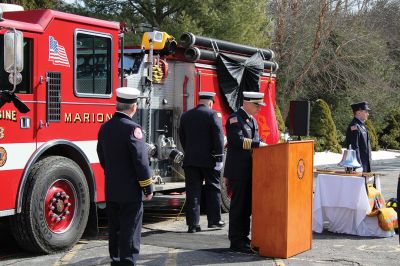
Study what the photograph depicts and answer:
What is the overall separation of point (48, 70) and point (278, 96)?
19596 millimetres

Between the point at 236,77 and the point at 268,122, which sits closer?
the point at 236,77

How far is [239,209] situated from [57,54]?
276 centimetres

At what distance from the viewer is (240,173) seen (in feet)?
24.8

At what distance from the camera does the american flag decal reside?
7345 millimetres

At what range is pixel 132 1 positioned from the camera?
64.8ft

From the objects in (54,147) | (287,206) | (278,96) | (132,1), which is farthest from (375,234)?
(278,96)

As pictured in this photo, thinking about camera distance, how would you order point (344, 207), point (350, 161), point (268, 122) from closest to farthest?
point (344, 207)
point (350, 161)
point (268, 122)

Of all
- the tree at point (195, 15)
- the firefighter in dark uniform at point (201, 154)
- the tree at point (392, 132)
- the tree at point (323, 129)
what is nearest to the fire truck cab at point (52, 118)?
the firefighter in dark uniform at point (201, 154)

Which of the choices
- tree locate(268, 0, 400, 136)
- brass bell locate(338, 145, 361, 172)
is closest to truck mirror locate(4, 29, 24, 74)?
brass bell locate(338, 145, 361, 172)

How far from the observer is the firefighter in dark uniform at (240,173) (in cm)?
755

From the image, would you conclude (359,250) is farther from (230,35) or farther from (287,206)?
(230,35)

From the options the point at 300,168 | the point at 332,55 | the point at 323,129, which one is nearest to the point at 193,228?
the point at 300,168

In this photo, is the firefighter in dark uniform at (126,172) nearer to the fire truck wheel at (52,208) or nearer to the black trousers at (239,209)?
the fire truck wheel at (52,208)

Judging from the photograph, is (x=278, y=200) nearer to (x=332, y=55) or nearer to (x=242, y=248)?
(x=242, y=248)
